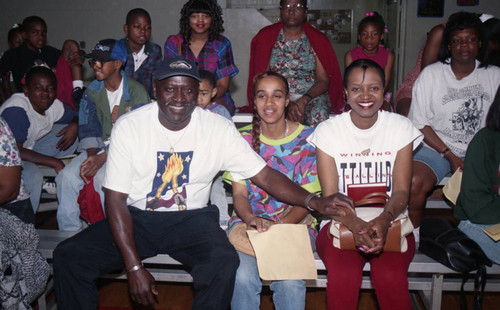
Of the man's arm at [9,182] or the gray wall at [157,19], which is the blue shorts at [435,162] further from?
the gray wall at [157,19]

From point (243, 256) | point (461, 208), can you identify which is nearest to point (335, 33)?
point (461, 208)

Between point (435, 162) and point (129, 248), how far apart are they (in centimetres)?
223

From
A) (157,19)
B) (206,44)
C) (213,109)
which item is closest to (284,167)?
(213,109)

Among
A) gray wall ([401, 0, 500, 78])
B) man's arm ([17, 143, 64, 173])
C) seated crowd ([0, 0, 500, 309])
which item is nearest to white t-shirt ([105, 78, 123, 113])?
seated crowd ([0, 0, 500, 309])

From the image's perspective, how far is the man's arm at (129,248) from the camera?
7.29 ft

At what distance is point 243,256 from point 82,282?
0.85 metres

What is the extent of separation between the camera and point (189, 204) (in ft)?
8.48

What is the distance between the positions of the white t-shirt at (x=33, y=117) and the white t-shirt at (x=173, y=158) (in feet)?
5.55

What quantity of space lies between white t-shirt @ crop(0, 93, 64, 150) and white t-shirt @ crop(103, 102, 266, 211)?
66.6 inches

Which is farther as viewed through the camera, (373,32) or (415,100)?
(373,32)

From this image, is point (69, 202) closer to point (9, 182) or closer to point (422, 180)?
point (9, 182)

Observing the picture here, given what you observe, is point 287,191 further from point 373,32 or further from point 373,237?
point 373,32

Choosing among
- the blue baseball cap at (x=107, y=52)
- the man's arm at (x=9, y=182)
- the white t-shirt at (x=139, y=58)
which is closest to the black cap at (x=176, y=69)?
the man's arm at (x=9, y=182)

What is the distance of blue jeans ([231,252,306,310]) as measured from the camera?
90.6 inches
